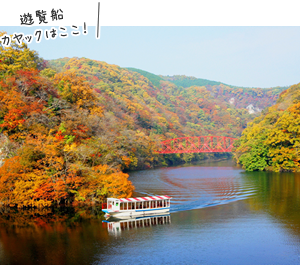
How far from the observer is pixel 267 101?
175250 millimetres

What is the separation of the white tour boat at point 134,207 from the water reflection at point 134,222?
0.35 meters

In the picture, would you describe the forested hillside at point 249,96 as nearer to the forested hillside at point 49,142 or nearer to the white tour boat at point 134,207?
the forested hillside at point 49,142

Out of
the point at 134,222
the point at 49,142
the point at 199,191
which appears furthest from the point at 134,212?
the point at 199,191

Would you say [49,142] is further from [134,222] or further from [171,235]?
[171,235]

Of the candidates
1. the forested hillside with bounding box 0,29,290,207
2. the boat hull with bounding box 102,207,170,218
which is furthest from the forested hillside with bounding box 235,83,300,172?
the boat hull with bounding box 102,207,170,218

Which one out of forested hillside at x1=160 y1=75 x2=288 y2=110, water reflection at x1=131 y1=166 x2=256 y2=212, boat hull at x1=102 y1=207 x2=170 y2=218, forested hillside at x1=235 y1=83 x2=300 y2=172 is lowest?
water reflection at x1=131 y1=166 x2=256 y2=212

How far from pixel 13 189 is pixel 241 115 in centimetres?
11835

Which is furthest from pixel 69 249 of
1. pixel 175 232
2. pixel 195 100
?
pixel 195 100

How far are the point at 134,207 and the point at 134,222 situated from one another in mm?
1286

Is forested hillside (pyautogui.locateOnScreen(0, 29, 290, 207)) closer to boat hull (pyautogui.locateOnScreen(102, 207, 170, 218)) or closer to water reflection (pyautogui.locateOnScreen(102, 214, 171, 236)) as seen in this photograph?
boat hull (pyautogui.locateOnScreen(102, 207, 170, 218))

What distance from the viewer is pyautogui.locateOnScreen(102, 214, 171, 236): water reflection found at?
813 inches

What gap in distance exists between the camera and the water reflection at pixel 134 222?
67.8 feet

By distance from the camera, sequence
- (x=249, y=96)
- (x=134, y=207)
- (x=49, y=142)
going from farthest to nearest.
Answer: 1. (x=249, y=96)
2. (x=49, y=142)
3. (x=134, y=207)

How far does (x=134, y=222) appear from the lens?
72.2 ft
